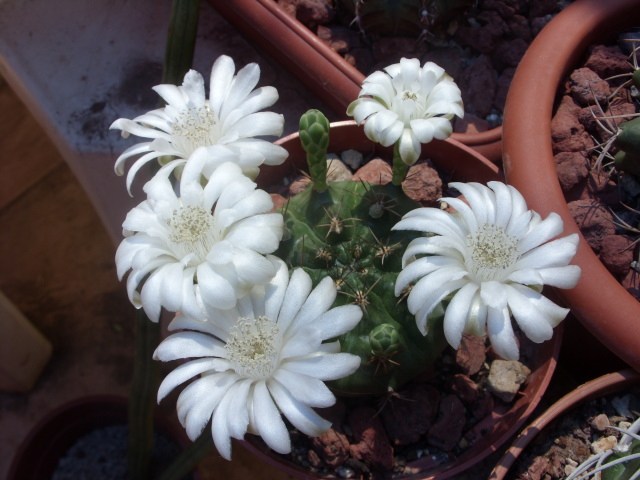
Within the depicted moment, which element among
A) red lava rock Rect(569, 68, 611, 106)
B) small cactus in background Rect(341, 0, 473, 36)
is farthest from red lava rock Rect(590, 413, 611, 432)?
small cactus in background Rect(341, 0, 473, 36)

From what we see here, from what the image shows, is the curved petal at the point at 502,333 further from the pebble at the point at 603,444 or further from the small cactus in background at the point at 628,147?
the small cactus in background at the point at 628,147

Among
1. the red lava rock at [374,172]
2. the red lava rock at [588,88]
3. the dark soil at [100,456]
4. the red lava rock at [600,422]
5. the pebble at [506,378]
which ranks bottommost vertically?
the dark soil at [100,456]

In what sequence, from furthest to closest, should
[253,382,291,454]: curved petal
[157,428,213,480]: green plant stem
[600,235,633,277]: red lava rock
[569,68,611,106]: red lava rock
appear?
[569,68,611,106]: red lava rock → [600,235,633,277]: red lava rock → [157,428,213,480]: green plant stem → [253,382,291,454]: curved petal

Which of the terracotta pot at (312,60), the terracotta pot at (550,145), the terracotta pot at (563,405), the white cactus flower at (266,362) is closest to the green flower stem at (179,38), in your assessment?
the terracotta pot at (312,60)

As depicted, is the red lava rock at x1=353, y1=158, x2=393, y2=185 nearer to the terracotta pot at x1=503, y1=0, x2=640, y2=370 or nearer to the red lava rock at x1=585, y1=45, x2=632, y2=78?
the terracotta pot at x1=503, y1=0, x2=640, y2=370

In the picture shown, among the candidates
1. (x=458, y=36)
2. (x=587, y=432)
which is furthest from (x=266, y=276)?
(x=458, y=36)

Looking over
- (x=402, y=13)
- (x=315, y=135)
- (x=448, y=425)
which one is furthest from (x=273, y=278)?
(x=402, y=13)

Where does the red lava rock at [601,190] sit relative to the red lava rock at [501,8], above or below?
below

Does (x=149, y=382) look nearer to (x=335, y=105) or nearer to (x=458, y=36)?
(x=335, y=105)

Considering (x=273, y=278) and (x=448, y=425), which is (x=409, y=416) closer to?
(x=448, y=425)

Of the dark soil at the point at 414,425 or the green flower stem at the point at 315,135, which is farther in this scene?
the dark soil at the point at 414,425
